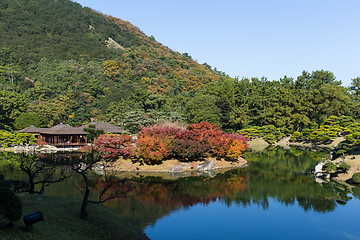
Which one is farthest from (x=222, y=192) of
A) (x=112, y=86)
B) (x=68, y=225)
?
(x=112, y=86)

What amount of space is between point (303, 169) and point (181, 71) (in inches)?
2799

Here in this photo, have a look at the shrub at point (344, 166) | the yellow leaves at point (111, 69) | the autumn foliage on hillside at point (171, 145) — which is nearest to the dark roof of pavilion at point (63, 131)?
the autumn foliage on hillside at point (171, 145)

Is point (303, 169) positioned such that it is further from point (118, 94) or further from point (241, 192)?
point (118, 94)

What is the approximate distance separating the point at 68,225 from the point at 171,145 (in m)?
15.6

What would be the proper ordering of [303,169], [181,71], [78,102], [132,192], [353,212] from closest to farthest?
[353,212] → [132,192] → [303,169] → [78,102] → [181,71]

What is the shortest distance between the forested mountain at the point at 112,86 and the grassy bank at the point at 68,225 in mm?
25029

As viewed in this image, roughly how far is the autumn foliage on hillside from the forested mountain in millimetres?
11093

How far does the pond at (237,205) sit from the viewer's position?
11.1 m

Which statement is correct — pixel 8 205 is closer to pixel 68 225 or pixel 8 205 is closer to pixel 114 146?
pixel 68 225

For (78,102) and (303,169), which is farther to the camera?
(78,102)

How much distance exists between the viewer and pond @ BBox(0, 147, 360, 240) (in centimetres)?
1112

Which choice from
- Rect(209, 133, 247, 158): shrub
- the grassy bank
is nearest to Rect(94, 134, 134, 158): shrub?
Rect(209, 133, 247, 158): shrub

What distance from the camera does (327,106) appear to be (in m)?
47.0

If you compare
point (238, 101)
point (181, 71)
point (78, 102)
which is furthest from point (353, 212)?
point (181, 71)
